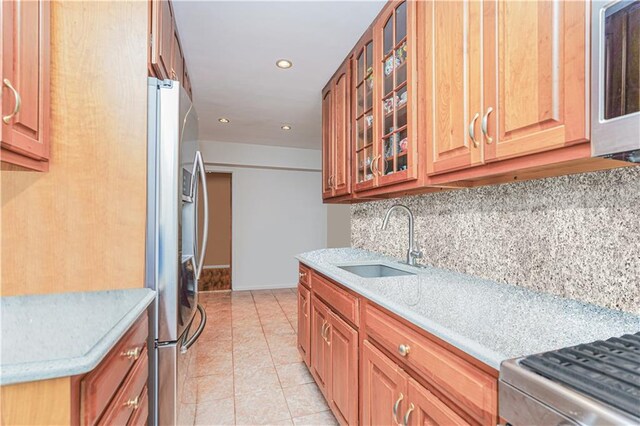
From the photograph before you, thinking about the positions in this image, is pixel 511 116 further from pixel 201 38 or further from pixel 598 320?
pixel 201 38

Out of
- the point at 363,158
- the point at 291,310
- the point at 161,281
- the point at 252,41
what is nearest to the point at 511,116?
the point at 363,158

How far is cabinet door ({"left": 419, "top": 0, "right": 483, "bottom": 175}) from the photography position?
3.88 feet

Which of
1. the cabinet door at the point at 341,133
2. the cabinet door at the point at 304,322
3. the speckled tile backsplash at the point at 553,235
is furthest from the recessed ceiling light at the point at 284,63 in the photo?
the cabinet door at the point at 304,322

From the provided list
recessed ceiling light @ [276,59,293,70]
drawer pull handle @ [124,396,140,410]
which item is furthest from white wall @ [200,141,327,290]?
drawer pull handle @ [124,396,140,410]

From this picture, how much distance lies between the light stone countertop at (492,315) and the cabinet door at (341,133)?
3.96ft

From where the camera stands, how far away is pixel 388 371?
1168 mm

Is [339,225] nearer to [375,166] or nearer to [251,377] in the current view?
[251,377]

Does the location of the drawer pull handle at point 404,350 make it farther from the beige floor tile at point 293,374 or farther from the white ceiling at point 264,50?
the white ceiling at point 264,50

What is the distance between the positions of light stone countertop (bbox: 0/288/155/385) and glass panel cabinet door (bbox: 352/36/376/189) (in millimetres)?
1478

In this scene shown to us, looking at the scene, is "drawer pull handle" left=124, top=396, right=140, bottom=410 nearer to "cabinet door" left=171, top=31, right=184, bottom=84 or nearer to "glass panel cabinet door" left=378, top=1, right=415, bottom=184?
"glass panel cabinet door" left=378, top=1, right=415, bottom=184

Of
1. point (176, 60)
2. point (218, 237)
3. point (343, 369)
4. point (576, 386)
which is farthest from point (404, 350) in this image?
point (218, 237)

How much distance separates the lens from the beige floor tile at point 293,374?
2.31 meters

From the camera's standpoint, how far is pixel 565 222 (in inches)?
45.8

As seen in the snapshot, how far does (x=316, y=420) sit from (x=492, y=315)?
1410 millimetres
